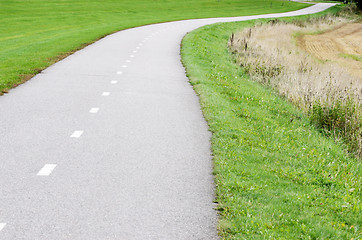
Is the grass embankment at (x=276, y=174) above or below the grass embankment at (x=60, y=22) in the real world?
below

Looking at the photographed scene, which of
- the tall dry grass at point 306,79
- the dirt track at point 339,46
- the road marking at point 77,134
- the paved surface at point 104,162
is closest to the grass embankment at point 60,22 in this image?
the paved surface at point 104,162

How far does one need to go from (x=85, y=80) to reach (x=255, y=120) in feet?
19.8

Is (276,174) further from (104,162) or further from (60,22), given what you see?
(60,22)

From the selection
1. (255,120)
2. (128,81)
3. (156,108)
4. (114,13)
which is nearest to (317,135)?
(255,120)

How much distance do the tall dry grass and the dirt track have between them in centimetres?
111

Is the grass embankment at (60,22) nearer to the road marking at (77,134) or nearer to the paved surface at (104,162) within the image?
the paved surface at (104,162)

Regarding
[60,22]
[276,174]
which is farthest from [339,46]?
[276,174]

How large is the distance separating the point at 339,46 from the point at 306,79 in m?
17.8

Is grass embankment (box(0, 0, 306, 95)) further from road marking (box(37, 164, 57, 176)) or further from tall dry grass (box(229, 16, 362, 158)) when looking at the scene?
tall dry grass (box(229, 16, 362, 158))

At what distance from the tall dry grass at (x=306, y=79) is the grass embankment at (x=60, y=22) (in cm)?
867

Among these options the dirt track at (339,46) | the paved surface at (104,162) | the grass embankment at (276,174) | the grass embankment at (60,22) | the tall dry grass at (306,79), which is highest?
the grass embankment at (60,22)

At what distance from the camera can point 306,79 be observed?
1584 centimetres

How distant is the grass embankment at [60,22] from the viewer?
1662 cm

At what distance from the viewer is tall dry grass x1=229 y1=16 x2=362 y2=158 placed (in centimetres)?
1034
